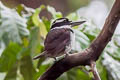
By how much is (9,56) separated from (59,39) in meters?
0.30

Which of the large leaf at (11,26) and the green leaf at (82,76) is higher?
the large leaf at (11,26)

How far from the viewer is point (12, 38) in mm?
1428

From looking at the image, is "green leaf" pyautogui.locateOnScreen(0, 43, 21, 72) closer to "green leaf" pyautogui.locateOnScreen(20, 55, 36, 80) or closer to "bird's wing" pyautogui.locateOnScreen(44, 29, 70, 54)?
"green leaf" pyautogui.locateOnScreen(20, 55, 36, 80)

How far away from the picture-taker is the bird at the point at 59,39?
1.19 metres

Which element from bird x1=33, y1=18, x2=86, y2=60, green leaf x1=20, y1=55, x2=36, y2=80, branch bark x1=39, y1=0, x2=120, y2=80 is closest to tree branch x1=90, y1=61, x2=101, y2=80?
branch bark x1=39, y1=0, x2=120, y2=80

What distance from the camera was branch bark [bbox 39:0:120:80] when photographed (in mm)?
1026

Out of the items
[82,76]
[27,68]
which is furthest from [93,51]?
[27,68]

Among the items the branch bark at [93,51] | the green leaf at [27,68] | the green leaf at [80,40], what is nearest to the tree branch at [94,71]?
the branch bark at [93,51]

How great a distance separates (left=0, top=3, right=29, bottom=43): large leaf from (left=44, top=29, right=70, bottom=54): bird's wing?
0.73 ft

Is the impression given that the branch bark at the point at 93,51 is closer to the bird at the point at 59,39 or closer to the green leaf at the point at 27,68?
the bird at the point at 59,39

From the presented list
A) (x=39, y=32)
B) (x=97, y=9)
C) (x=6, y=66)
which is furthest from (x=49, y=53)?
(x=97, y=9)

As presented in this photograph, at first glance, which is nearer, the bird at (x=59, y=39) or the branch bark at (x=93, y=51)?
the branch bark at (x=93, y=51)

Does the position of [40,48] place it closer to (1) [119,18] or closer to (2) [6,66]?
(2) [6,66]

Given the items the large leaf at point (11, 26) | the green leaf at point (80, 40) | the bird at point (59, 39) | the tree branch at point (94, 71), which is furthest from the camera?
the large leaf at point (11, 26)
